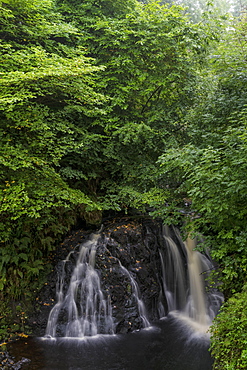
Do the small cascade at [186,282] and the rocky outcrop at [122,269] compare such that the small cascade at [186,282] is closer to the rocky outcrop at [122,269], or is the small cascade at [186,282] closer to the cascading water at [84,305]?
the rocky outcrop at [122,269]

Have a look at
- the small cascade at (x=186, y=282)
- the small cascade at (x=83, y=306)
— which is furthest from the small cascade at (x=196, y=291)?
the small cascade at (x=83, y=306)

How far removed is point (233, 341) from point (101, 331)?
13.4 feet

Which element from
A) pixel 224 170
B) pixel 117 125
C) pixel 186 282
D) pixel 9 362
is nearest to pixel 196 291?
pixel 186 282

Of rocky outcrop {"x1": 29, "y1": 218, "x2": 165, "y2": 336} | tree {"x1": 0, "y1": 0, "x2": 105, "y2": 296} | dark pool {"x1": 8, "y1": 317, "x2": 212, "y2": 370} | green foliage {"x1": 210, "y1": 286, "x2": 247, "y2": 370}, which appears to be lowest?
dark pool {"x1": 8, "y1": 317, "x2": 212, "y2": 370}

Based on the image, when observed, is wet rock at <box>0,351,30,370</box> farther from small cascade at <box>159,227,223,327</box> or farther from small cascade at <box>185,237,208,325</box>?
small cascade at <box>185,237,208,325</box>

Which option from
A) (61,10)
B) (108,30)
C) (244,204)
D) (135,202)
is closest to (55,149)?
(135,202)

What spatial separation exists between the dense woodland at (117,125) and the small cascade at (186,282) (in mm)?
848

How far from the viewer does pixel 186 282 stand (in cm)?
882

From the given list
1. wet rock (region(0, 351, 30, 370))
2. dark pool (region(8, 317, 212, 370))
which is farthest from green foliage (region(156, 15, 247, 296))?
wet rock (region(0, 351, 30, 370))

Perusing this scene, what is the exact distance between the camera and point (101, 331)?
7285 millimetres

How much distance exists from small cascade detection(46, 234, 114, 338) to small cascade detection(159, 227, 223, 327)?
1756 mm

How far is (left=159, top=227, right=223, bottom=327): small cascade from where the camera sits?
8172mm

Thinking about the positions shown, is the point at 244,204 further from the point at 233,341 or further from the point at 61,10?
the point at 61,10

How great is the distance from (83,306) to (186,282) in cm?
318
